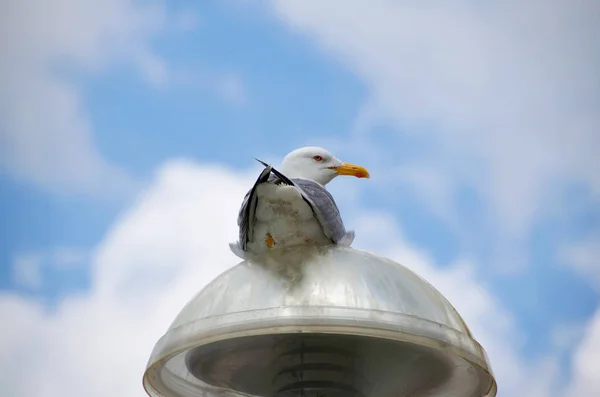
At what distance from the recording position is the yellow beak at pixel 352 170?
3.26 metres

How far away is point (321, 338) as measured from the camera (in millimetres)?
1739

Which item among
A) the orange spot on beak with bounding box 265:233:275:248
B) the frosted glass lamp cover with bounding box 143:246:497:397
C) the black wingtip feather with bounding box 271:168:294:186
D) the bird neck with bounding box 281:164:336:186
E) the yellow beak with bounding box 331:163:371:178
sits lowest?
the frosted glass lamp cover with bounding box 143:246:497:397

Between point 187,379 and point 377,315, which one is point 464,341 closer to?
point 377,315

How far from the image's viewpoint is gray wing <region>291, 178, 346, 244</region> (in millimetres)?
1895

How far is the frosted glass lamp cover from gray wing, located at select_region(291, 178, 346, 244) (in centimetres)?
6

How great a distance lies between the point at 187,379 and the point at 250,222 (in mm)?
423

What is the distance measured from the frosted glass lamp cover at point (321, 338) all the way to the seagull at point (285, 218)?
0.07 meters

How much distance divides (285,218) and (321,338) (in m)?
0.31

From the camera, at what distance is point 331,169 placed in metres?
3.17

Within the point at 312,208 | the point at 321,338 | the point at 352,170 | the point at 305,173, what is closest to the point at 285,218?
the point at 312,208

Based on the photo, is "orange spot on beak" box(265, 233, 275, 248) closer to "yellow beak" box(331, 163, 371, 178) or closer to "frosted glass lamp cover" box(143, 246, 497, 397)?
"frosted glass lamp cover" box(143, 246, 497, 397)

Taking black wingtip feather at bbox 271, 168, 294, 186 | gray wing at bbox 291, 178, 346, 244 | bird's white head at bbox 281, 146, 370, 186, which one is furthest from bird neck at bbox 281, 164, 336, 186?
black wingtip feather at bbox 271, 168, 294, 186

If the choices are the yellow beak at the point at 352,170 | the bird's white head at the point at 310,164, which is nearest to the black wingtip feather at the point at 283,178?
the bird's white head at the point at 310,164

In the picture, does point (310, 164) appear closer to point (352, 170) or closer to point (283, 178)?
point (352, 170)
